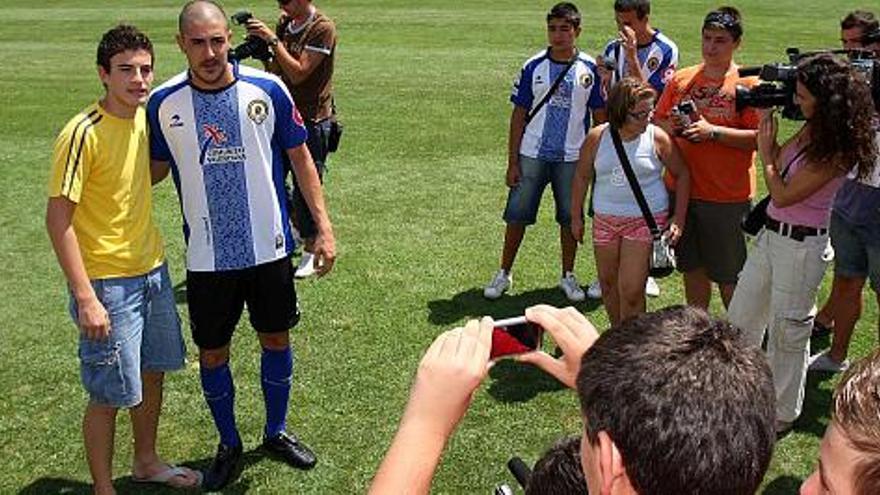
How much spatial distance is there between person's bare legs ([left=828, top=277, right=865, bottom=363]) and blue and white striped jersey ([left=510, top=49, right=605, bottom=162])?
7.14 feet

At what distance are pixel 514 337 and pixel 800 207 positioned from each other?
3.18 metres

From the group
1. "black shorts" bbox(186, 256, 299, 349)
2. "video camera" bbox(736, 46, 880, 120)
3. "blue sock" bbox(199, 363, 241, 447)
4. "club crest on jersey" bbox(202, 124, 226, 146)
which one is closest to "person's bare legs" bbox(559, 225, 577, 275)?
"video camera" bbox(736, 46, 880, 120)

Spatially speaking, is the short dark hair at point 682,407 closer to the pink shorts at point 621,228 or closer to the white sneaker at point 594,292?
the pink shorts at point 621,228

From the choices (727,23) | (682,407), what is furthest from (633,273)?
(682,407)

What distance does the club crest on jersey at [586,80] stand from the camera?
6.98 metres

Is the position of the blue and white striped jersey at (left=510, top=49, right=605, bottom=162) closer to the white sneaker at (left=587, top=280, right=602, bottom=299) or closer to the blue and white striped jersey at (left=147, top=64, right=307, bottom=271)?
the white sneaker at (left=587, top=280, right=602, bottom=299)

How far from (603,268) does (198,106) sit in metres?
2.67

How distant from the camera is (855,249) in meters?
5.71

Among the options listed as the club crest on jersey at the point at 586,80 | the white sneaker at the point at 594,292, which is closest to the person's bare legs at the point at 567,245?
the white sneaker at the point at 594,292

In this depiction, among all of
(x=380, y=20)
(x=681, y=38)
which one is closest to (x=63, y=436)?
(x=681, y=38)

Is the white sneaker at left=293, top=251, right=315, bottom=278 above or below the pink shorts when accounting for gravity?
below

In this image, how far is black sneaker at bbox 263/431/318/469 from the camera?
5.01m

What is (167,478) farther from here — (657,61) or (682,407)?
(657,61)

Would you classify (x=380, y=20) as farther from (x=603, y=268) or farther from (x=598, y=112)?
(x=603, y=268)
